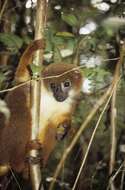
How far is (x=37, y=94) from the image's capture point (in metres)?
1.40

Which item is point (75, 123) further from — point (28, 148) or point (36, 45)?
point (36, 45)

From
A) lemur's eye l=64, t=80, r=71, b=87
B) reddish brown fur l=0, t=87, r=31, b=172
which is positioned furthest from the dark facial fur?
reddish brown fur l=0, t=87, r=31, b=172

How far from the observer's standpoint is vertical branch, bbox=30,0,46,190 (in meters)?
1.38

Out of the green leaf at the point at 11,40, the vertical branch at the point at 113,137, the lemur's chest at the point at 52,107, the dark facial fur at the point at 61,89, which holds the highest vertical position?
the green leaf at the point at 11,40

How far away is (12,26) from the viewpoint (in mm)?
1554

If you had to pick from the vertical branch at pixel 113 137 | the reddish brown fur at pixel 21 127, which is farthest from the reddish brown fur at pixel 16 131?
the vertical branch at pixel 113 137

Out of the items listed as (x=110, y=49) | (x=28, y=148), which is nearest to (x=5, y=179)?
(x=28, y=148)

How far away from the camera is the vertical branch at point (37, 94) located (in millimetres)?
1384

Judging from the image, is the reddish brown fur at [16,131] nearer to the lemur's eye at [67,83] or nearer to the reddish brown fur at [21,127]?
the reddish brown fur at [21,127]

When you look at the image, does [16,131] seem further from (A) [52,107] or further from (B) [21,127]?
(A) [52,107]

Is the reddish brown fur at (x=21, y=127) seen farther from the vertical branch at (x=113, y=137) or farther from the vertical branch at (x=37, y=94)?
the vertical branch at (x=113, y=137)

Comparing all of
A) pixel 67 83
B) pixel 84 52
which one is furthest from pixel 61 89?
pixel 84 52

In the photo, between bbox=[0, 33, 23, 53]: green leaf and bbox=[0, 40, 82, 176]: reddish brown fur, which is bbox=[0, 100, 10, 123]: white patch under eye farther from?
bbox=[0, 33, 23, 53]: green leaf

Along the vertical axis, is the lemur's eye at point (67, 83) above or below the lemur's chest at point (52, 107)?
above
